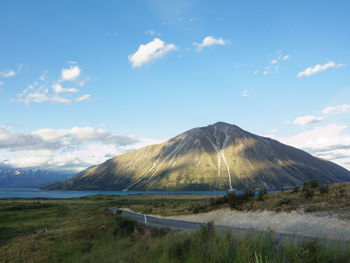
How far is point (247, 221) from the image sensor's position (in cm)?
2847

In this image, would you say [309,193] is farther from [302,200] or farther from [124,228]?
[124,228]

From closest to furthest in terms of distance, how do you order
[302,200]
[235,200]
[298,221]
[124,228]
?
[124,228] → [298,221] → [302,200] → [235,200]

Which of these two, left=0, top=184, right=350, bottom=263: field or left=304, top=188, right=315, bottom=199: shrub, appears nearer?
left=0, top=184, right=350, bottom=263: field

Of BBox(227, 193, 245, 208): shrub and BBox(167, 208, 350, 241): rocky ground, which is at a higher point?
BBox(227, 193, 245, 208): shrub

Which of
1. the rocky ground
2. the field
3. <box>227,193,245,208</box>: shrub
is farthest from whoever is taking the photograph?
<box>227,193,245,208</box>: shrub

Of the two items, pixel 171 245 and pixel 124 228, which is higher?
pixel 171 245

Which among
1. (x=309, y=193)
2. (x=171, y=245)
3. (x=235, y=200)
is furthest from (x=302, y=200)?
(x=171, y=245)

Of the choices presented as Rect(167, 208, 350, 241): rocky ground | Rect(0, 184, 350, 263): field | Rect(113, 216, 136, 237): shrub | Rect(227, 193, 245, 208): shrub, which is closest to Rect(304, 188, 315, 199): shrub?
Rect(0, 184, 350, 263): field

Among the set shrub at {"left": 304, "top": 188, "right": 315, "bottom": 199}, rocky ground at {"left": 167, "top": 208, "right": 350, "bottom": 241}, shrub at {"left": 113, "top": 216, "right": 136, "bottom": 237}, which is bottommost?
rocky ground at {"left": 167, "top": 208, "right": 350, "bottom": 241}

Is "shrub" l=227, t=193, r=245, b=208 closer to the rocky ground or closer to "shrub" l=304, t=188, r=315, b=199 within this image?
the rocky ground

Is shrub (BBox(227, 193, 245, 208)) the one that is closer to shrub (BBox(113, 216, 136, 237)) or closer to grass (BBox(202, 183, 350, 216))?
grass (BBox(202, 183, 350, 216))

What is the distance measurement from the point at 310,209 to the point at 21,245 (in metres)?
26.4

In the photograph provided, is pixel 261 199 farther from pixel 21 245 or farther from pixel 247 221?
pixel 21 245

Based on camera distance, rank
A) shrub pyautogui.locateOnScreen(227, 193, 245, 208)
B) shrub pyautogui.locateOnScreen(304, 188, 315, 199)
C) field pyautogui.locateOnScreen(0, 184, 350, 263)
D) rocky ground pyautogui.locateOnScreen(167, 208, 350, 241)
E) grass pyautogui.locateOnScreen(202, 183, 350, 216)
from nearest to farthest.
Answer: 1. field pyautogui.locateOnScreen(0, 184, 350, 263)
2. rocky ground pyautogui.locateOnScreen(167, 208, 350, 241)
3. grass pyautogui.locateOnScreen(202, 183, 350, 216)
4. shrub pyautogui.locateOnScreen(304, 188, 315, 199)
5. shrub pyautogui.locateOnScreen(227, 193, 245, 208)
